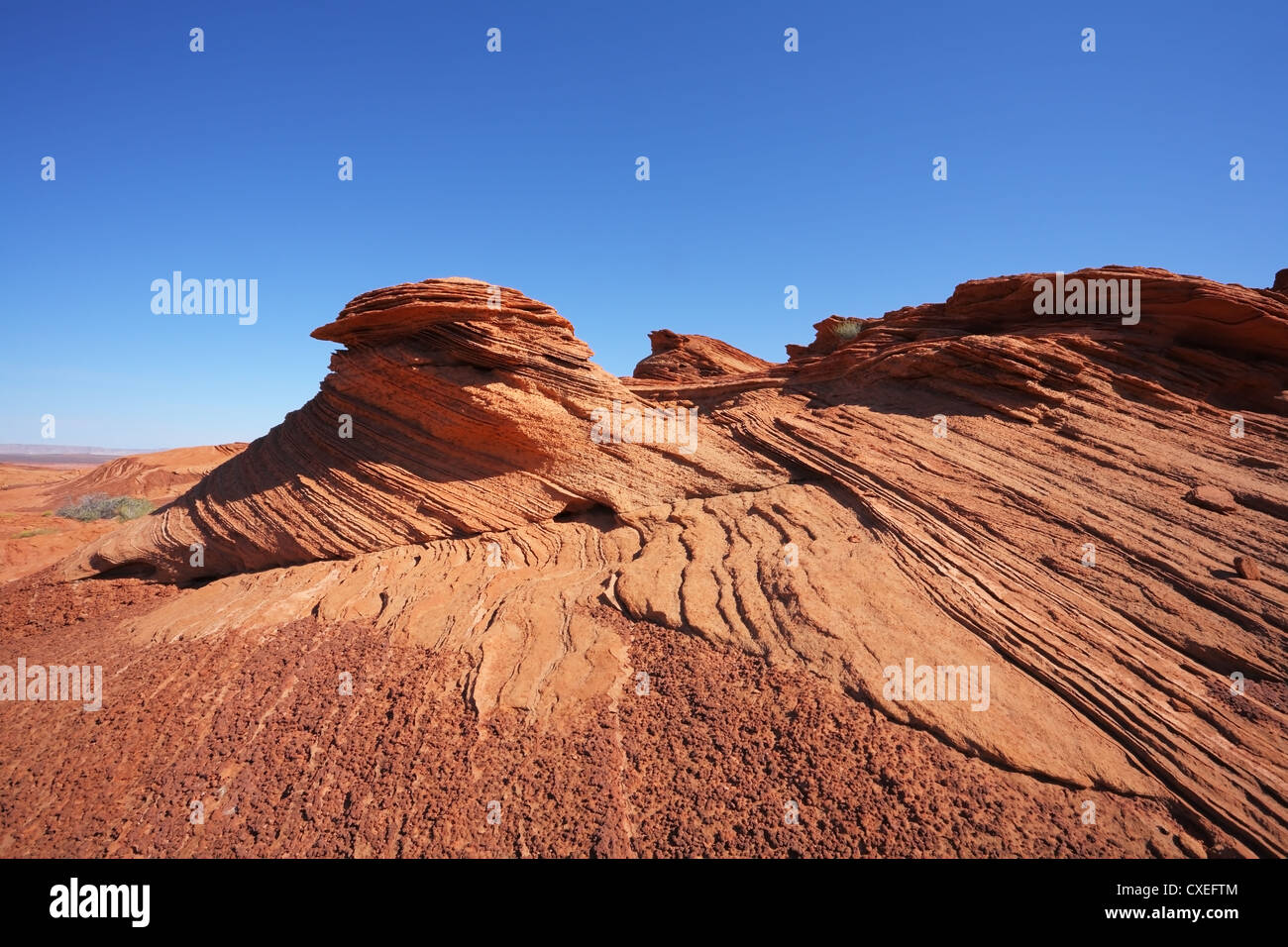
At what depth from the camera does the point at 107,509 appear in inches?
910

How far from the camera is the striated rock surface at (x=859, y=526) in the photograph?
212 inches

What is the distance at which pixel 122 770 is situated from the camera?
20.0ft

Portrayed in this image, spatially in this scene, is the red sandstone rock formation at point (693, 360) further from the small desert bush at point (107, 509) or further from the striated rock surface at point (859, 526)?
the small desert bush at point (107, 509)

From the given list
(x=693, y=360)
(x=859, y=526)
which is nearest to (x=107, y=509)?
(x=693, y=360)

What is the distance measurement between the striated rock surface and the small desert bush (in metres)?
13.3

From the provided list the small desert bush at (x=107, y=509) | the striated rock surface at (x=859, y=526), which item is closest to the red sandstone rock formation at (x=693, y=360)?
the striated rock surface at (x=859, y=526)

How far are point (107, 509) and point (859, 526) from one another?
1091 inches

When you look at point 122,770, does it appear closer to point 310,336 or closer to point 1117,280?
point 310,336

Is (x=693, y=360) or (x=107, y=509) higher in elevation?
(x=693, y=360)

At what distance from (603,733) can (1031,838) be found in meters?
3.45

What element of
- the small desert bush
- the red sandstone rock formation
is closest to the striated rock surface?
the red sandstone rock formation

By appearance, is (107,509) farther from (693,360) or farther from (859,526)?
(859,526)

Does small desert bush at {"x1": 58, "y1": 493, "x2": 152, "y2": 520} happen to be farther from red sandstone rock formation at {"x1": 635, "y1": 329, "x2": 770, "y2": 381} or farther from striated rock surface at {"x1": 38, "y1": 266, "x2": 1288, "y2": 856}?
red sandstone rock formation at {"x1": 635, "y1": 329, "x2": 770, "y2": 381}
